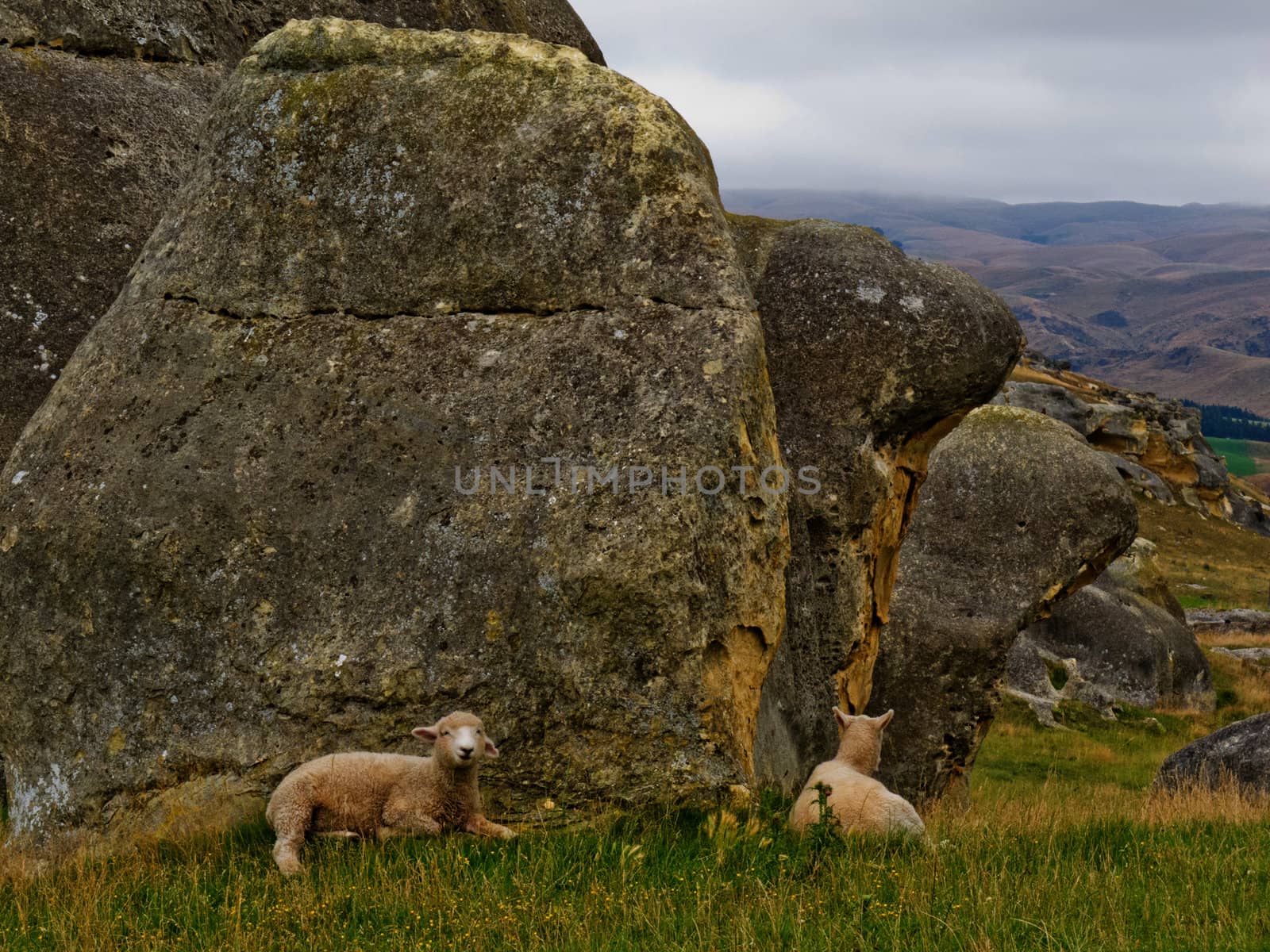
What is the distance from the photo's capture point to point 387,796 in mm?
7070

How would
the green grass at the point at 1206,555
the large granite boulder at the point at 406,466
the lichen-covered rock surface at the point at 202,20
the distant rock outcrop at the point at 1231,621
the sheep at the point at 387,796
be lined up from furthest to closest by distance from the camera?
1. the green grass at the point at 1206,555
2. the distant rock outcrop at the point at 1231,621
3. the lichen-covered rock surface at the point at 202,20
4. the large granite boulder at the point at 406,466
5. the sheep at the point at 387,796

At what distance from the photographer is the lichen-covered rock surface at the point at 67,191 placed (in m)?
10.9

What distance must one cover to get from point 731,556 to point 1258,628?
159 ft

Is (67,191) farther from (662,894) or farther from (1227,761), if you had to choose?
(1227,761)

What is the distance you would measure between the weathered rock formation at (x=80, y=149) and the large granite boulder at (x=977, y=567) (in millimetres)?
10965

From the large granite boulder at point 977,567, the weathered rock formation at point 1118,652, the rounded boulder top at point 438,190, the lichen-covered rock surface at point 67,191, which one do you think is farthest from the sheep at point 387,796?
the weathered rock formation at point 1118,652

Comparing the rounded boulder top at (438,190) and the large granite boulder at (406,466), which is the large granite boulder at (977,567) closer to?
the large granite boulder at (406,466)

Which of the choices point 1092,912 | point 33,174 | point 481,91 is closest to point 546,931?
point 1092,912

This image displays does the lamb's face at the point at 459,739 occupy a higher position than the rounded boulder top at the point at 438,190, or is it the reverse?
the rounded boulder top at the point at 438,190

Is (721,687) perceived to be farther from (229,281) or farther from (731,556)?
(229,281)

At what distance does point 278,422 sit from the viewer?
8391 mm

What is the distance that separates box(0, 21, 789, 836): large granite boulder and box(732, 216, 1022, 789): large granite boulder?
12.4 feet

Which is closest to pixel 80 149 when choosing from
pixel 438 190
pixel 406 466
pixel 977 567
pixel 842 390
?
pixel 438 190

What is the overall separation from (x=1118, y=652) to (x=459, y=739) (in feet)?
93.2
